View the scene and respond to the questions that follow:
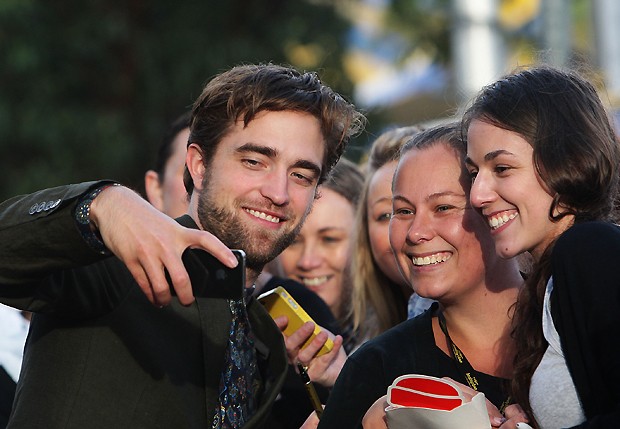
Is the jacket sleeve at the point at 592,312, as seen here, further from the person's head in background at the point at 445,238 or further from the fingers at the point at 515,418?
the person's head in background at the point at 445,238

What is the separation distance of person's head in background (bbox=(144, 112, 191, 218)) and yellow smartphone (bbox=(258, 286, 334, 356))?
1.33 metres

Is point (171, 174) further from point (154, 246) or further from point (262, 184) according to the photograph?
point (154, 246)

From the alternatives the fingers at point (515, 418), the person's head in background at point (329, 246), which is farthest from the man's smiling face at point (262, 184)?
the person's head in background at point (329, 246)

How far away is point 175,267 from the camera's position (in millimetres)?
2184

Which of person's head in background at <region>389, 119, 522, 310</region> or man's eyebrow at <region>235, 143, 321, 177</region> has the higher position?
man's eyebrow at <region>235, 143, 321, 177</region>

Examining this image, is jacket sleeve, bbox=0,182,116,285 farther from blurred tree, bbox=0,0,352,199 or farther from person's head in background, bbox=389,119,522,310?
blurred tree, bbox=0,0,352,199

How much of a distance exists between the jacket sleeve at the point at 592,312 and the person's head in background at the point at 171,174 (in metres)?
2.60

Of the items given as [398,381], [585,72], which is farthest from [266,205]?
[585,72]

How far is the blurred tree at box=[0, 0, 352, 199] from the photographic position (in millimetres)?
9930

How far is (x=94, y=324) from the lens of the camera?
2.73m

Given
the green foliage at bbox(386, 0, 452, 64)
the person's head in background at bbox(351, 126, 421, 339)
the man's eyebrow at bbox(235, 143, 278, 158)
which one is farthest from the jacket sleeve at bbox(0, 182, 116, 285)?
the green foliage at bbox(386, 0, 452, 64)

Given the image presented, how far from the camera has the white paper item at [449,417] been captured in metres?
2.49

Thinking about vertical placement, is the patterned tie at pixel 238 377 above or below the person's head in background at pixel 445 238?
below

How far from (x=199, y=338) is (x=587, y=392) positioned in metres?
1.05
